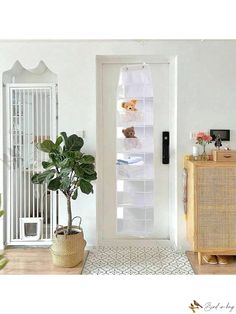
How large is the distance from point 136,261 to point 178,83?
146 centimetres

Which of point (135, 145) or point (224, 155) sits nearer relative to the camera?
point (224, 155)

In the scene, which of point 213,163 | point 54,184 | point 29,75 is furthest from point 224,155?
point 29,75

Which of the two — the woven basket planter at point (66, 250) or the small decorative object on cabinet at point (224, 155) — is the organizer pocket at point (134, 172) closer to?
the small decorative object on cabinet at point (224, 155)

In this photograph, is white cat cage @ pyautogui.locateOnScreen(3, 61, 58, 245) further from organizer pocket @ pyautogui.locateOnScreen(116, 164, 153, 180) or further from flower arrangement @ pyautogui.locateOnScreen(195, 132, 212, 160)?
flower arrangement @ pyautogui.locateOnScreen(195, 132, 212, 160)

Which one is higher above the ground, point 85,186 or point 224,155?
point 224,155

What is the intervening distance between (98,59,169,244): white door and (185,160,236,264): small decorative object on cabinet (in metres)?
0.54

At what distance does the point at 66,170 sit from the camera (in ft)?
7.07

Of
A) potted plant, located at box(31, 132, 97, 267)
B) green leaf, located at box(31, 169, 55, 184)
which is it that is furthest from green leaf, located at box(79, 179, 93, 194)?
green leaf, located at box(31, 169, 55, 184)

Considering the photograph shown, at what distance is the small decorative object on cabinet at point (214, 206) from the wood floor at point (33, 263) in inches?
36.4

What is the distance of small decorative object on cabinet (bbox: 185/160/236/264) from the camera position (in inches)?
85.1

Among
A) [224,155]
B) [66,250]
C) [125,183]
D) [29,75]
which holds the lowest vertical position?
[66,250]

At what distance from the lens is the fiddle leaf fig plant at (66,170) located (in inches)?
85.3

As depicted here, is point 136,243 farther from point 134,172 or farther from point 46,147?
point 46,147
